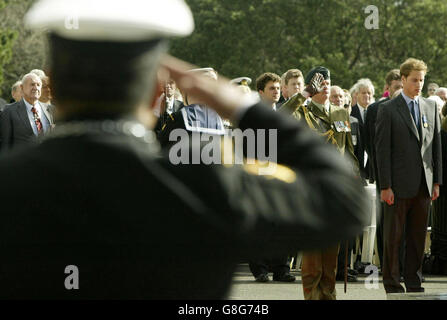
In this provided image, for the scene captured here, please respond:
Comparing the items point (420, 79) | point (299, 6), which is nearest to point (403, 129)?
point (420, 79)

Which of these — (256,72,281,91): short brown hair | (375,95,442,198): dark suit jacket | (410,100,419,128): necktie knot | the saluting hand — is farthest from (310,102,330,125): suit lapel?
(256,72,281,91): short brown hair

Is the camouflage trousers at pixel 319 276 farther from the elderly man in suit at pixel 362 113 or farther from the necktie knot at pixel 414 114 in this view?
the elderly man in suit at pixel 362 113

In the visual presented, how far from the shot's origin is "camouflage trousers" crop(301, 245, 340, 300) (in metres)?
8.29

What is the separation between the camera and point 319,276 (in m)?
8.35

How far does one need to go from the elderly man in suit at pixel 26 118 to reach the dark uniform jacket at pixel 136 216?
9.14 m

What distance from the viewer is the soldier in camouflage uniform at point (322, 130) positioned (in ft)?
27.3

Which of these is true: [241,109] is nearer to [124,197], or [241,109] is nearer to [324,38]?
[124,197]

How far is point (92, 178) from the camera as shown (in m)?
1.73

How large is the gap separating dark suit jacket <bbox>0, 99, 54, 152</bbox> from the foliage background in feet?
115

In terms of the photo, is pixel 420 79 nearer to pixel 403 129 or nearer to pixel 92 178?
pixel 403 129

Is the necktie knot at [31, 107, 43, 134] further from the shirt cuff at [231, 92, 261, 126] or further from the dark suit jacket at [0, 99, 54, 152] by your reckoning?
the shirt cuff at [231, 92, 261, 126]

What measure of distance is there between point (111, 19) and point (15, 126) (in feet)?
30.7

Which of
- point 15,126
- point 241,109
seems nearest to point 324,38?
point 15,126

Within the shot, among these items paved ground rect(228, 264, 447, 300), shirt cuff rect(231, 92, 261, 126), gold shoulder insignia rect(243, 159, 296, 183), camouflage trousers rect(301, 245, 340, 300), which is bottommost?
paved ground rect(228, 264, 447, 300)
